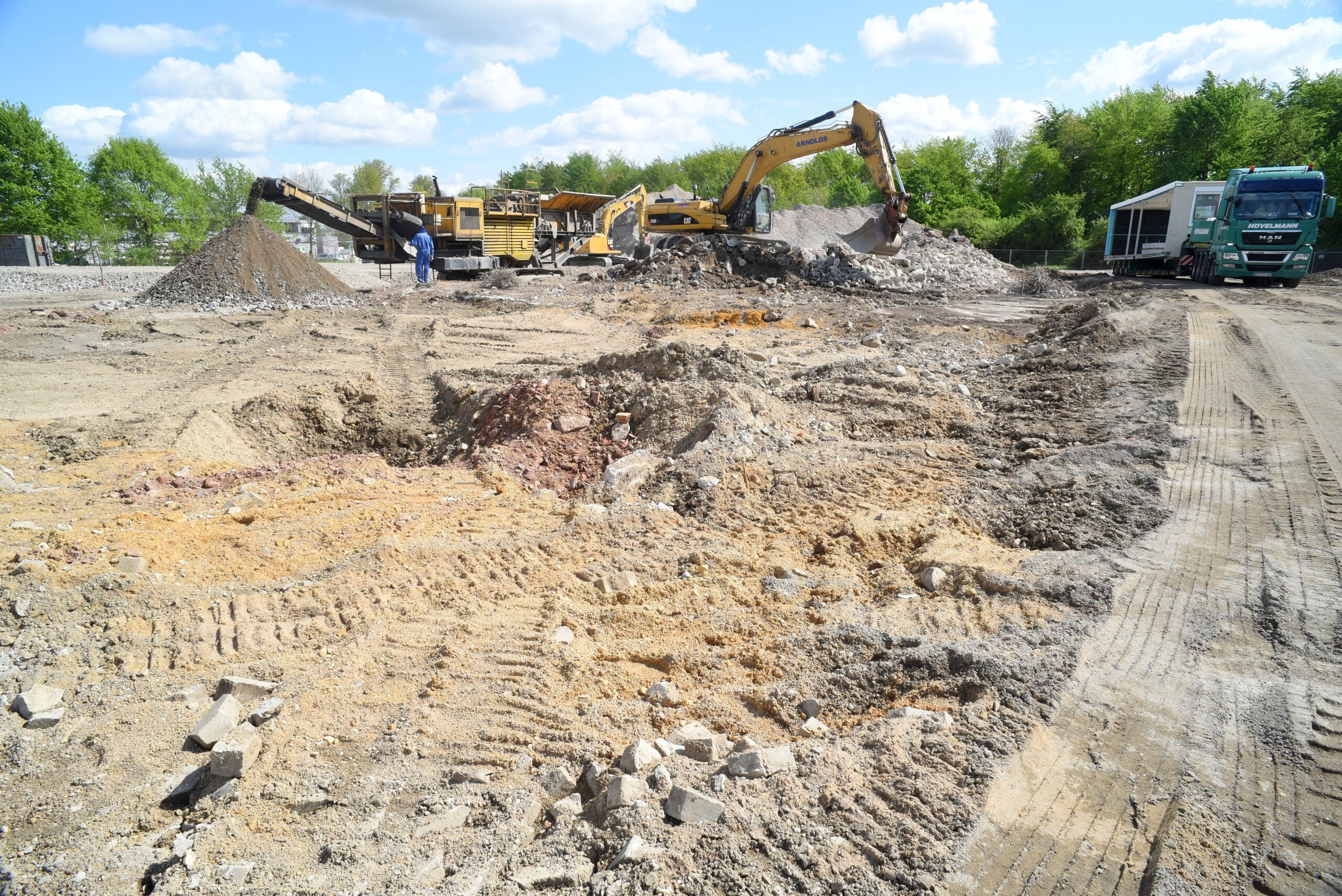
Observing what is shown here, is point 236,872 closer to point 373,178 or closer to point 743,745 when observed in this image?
point 743,745

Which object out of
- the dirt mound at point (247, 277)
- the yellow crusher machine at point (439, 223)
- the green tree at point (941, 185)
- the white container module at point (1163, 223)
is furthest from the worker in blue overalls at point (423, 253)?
the green tree at point (941, 185)

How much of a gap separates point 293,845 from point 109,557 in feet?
10.6

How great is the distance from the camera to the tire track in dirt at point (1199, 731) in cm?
253

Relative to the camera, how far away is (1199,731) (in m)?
3.14

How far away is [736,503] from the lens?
6254mm

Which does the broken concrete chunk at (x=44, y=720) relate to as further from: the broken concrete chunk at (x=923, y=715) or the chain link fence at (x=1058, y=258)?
the chain link fence at (x=1058, y=258)

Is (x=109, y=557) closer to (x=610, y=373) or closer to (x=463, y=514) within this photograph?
(x=463, y=514)

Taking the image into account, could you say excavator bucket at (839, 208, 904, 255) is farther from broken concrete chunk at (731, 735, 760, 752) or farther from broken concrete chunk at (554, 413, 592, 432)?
broken concrete chunk at (731, 735, 760, 752)

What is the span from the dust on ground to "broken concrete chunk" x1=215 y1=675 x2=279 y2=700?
203 mm

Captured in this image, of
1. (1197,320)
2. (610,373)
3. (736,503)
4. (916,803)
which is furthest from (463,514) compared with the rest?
(1197,320)

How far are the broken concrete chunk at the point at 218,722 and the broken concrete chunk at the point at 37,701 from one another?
77 centimetres

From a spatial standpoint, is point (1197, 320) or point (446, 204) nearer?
point (1197, 320)

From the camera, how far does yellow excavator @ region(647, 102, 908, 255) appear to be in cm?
1925

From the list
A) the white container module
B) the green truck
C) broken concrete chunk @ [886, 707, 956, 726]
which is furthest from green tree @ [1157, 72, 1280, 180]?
broken concrete chunk @ [886, 707, 956, 726]
